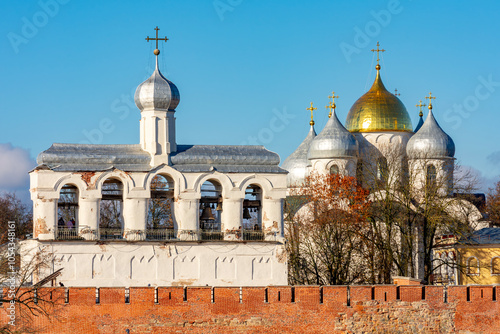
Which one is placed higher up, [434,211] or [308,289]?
[434,211]

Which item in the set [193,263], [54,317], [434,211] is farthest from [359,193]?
[54,317]

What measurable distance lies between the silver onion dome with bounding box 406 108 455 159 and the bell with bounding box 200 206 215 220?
1752 centimetres

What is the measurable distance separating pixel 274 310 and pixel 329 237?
10.1 metres

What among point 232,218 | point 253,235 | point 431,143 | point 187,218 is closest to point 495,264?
point 431,143

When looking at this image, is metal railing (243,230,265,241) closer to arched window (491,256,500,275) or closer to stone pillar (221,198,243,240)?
stone pillar (221,198,243,240)

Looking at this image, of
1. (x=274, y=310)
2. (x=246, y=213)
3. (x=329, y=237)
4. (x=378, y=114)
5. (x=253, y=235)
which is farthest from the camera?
(x=378, y=114)

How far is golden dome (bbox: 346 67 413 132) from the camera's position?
5500 cm

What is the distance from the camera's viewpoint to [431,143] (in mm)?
52094

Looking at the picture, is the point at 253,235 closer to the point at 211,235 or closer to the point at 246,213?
the point at 211,235

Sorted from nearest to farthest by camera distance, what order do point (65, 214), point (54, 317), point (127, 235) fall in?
point (54, 317), point (127, 235), point (65, 214)

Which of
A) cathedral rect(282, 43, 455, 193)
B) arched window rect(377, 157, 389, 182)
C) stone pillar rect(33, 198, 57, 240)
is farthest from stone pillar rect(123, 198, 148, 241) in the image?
cathedral rect(282, 43, 455, 193)

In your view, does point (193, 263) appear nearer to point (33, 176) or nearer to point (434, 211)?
point (33, 176)

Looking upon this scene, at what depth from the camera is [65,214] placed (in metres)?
54.0

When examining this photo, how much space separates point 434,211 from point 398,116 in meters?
14.1
